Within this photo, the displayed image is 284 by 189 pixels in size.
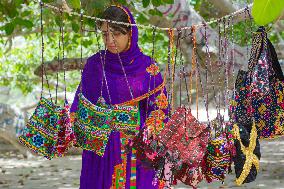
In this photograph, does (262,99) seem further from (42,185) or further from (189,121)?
(42,185)

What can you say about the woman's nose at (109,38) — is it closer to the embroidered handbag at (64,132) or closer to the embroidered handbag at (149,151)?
the embroidered handbag at (64,132)

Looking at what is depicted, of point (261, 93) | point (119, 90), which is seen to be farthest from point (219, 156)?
point (119, 90)

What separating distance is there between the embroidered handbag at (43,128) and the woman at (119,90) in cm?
27

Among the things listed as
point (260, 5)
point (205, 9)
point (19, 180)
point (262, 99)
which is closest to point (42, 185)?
point (19, 180)

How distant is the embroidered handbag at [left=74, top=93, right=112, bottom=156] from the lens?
2719 mm

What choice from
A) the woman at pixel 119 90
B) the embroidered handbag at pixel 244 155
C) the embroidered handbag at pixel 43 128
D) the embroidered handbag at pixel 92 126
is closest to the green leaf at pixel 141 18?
the woman at pixel 119 90

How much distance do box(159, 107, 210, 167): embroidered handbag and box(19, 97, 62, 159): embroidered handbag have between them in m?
0.51

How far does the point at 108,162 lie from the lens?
2906 mm

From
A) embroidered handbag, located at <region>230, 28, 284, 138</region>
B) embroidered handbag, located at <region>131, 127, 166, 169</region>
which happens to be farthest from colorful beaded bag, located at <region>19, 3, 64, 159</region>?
embroidered handbag, located at <region>230, 28, 284, 138</region>

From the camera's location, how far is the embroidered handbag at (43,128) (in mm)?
2691

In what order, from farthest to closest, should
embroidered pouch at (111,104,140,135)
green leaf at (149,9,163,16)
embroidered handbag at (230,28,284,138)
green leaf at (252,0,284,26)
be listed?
green leaf at (149,9,163,16) < embroidered pouch at (111,104,140,135) < embroidered handbag at (230,28,284,138) < green leaf at (252,0,284,26)

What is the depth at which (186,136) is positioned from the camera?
8.52ft

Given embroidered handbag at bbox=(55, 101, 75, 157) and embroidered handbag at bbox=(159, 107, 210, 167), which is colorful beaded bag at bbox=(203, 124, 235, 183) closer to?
embroidered handbag at bbox=(159, 107, 210, 167)

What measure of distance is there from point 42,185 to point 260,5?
601cm
